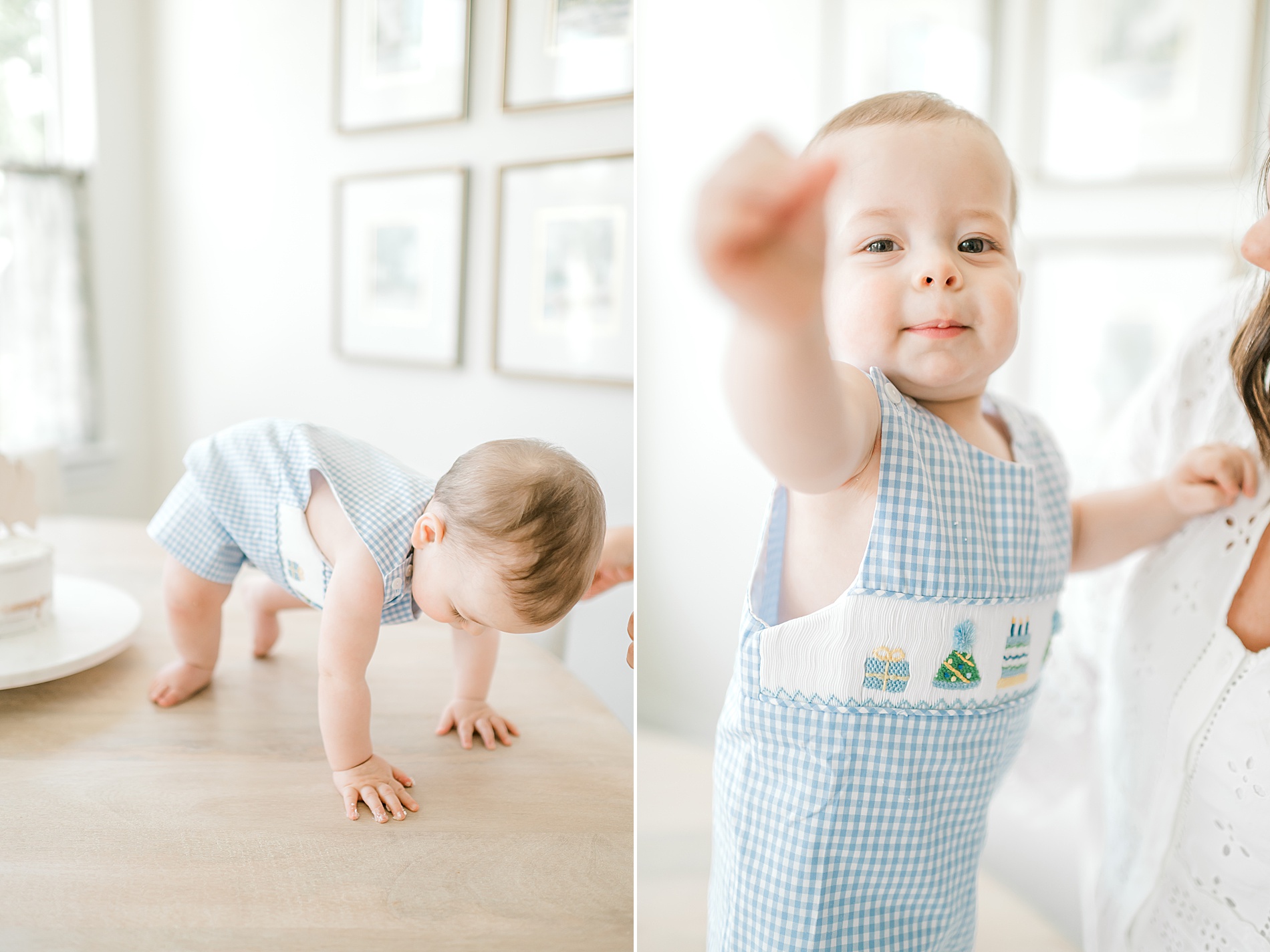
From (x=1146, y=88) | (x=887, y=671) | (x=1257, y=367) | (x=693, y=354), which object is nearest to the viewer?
(x=887, y=671)

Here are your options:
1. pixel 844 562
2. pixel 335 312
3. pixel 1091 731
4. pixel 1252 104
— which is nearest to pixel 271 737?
pixel 335 312

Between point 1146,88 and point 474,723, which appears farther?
point 1146,88

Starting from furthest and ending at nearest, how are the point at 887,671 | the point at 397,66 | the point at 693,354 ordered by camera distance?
1. the point at 693,354
2. the point at 887,671
3. the point at 397,66

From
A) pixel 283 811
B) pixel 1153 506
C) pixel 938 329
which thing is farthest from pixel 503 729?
pixel 1153 506

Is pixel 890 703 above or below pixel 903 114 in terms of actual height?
below

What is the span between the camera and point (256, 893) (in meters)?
0.42

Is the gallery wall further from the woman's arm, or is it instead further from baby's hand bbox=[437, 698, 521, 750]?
the woman's arm

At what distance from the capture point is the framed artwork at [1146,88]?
128 cm

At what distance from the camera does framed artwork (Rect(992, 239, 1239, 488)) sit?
140 cm

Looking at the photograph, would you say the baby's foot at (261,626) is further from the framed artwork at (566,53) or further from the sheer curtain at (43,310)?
the framed artwork at (566,53)

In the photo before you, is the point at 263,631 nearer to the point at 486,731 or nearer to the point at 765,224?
the point at 486,731

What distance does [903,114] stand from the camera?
0.52 metres

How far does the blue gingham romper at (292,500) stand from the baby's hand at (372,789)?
0.07m

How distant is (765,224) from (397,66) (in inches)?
9.0
